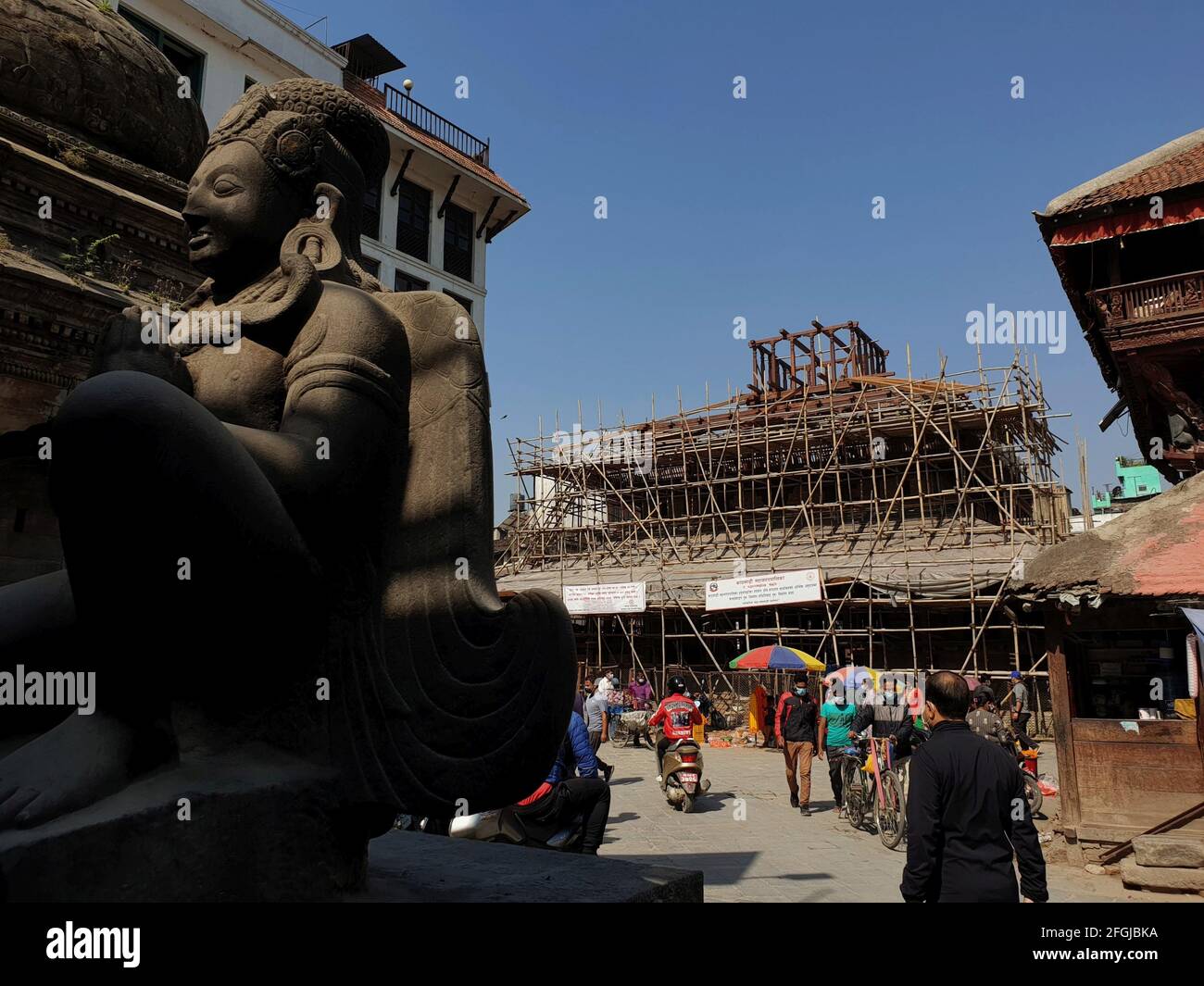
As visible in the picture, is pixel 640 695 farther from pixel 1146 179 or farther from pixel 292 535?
pixel 292 535

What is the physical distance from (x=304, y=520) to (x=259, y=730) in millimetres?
497

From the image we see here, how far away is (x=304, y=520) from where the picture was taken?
6.57 feet

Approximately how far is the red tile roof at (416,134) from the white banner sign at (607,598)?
12244mm

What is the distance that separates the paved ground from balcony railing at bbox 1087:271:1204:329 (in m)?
7.45

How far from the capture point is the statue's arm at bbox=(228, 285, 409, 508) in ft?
6.37

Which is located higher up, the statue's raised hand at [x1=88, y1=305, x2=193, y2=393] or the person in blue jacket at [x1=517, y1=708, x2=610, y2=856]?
the statue's raised hand at [x1=88, y1=305, x2=193, y2=393]

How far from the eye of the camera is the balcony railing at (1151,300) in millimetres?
13148

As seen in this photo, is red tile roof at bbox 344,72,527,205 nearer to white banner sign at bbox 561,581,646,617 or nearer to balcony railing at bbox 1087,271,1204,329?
white banner sign at bbox 561,581,646,617

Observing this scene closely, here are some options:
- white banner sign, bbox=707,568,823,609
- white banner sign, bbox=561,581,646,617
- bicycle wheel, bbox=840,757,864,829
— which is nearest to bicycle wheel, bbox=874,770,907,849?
bicycle wheel, bbox=840,757,864,829

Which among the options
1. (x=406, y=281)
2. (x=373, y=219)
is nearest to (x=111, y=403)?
(x=373, y=219)

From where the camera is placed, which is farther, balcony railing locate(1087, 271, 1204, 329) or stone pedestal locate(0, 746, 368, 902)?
balcony railing locate(1087, 271, 1204, 329)

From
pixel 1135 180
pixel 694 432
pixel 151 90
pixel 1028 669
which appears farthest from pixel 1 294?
pixel 694 432

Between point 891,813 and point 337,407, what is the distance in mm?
8784

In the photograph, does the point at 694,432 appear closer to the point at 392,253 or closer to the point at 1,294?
the point at 392,253
